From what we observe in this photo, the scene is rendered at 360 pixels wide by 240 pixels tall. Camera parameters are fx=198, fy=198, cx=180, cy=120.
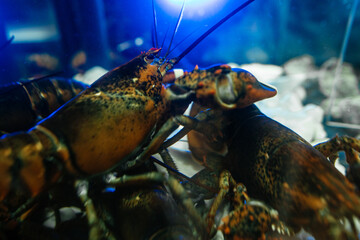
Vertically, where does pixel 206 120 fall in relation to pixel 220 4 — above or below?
below

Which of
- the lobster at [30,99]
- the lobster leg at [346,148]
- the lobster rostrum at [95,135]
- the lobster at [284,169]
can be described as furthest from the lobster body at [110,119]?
the lobster leg at [346,148]

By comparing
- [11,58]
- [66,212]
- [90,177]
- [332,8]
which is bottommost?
[66,212]

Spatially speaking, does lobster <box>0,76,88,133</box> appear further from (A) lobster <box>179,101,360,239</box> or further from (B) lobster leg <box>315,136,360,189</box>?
(B) lobster leg <box>315,136,360,189</box>

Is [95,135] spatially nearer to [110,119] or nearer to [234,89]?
[110,119]

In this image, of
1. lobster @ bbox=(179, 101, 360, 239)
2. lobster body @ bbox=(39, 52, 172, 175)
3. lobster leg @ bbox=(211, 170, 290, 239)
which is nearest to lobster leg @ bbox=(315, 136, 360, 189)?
lobster @ bbox=(179, 101, 360, 239)

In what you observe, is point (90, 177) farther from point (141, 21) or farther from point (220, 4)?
point (141, 21)

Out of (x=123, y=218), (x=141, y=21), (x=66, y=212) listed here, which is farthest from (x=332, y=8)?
(x=66, y=212)

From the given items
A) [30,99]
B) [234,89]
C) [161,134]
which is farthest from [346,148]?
[30,99]
